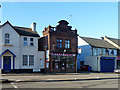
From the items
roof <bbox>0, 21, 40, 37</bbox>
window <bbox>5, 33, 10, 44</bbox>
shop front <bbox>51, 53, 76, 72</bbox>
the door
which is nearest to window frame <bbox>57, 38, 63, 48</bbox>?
shop front <bbox>51, 53, 76, 72</bbox>

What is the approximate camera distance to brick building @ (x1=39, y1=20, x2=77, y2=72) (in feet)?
91.8

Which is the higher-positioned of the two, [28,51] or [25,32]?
[25,32]

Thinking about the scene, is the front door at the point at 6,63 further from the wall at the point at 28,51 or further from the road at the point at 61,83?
the road at the point at 61,83

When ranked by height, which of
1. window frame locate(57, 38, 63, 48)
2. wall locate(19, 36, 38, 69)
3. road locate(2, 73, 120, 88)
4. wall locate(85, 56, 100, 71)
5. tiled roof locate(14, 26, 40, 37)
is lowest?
road locate(2, 73, 120, 88)

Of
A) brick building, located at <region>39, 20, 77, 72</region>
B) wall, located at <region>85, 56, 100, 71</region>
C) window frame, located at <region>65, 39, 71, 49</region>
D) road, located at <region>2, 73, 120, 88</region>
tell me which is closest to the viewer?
road, located at <region>2, 73, 120, 88</region>

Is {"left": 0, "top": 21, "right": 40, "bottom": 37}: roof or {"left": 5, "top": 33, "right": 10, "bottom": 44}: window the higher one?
{"left": 0, "top": 21, "right": 40, "bottom": 37}: roof

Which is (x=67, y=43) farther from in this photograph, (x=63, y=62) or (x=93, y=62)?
(x=93, y=62)

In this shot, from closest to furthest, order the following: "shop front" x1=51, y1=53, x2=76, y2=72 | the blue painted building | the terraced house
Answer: the terraced house
"shop front" x1=51, y1=53, x2=76, y2=72
the blue painted building

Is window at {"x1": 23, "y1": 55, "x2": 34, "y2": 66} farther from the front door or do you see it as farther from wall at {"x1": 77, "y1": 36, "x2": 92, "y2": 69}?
wall at {"x1": 77, "y1": 36, "x2": 92, "y2": 69}

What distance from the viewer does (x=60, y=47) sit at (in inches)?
1142

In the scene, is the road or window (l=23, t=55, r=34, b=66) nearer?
the road

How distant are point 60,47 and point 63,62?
2.78 meters

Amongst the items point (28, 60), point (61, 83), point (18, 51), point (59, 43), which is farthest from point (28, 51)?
point (61, 83)

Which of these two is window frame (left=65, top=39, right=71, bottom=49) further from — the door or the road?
the road
